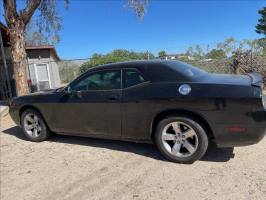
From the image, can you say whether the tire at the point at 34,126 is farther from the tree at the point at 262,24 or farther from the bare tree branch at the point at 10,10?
the tree at the point at 262,24

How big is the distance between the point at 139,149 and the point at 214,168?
1.49 m

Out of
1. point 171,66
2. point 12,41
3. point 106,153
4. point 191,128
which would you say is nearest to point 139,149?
point 106,153

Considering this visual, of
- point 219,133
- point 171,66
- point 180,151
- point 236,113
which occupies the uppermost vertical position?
point 171,66

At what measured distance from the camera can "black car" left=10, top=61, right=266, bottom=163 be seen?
379 cm

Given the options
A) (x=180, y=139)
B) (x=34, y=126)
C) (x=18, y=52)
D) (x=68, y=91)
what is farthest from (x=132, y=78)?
(x=18, y=52)

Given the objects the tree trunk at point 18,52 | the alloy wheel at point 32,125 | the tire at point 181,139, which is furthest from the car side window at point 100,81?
the tree trunk at point 18,52

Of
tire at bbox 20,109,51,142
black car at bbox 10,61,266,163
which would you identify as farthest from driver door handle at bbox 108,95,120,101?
tire at bbox 20,109,51,142

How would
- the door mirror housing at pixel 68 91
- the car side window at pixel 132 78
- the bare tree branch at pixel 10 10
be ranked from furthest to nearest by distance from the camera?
the bare tree branch at pixel 10 10, the door mirror housing at pixel 68 91, the car side window at pixel 132 78

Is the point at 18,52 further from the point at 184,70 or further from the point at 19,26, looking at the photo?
the point at 184,70

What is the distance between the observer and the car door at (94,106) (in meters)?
4.73

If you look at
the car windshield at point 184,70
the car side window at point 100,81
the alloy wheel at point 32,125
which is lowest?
the alloy wheel at point 32,125

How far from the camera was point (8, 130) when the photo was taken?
7.44m

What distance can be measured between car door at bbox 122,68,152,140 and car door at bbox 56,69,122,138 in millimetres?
117

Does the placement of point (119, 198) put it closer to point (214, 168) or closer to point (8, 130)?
point (214, 168)
